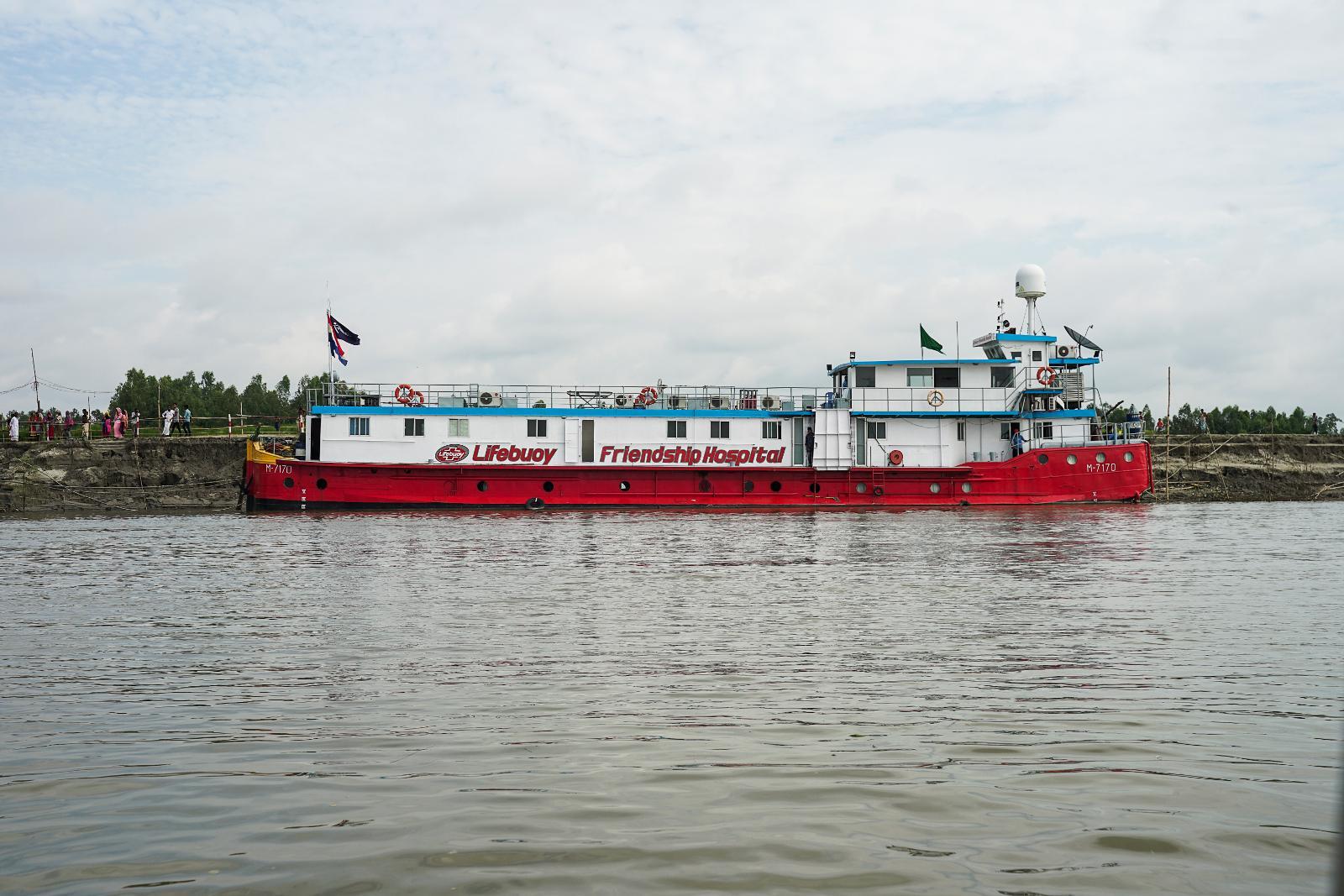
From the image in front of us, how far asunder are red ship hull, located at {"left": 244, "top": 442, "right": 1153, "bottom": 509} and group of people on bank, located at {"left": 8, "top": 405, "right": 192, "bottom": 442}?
57.2 ft

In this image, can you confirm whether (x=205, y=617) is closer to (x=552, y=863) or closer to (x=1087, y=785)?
(x=552, y=863)

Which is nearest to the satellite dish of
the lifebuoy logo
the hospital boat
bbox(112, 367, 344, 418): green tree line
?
the hospital boat

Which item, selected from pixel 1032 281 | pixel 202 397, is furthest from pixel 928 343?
pixel 202 397

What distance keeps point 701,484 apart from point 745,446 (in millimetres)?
2552

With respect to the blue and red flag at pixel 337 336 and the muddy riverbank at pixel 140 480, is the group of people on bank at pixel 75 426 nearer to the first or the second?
the muddy riverbank at pixel 140 480

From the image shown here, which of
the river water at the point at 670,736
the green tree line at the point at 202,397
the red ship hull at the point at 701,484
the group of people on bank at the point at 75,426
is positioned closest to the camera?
the river water at the point at 670,736

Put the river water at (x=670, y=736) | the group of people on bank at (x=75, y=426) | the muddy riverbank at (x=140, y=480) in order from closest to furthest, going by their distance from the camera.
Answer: the river water at (x=670, y=736), the muddy riverbank at (x=140, y=480), the group of people on bank at (x=75, y=426)

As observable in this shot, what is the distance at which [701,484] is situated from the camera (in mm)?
39844

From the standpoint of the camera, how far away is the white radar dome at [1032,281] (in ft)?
145

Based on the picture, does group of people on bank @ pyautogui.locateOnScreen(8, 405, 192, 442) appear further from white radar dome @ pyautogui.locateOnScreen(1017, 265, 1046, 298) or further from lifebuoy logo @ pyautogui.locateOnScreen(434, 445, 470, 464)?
white radar dome @ pyautogui.locateOnScreen(1017, 265, 1046, 298)

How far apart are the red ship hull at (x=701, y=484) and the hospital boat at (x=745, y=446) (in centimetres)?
6

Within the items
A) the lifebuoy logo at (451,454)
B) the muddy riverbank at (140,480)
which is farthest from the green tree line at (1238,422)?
the lifebuoy logo at (451,454)

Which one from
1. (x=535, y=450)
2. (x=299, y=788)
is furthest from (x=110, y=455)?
(x=299, y=788)

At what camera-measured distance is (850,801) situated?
5.56m
